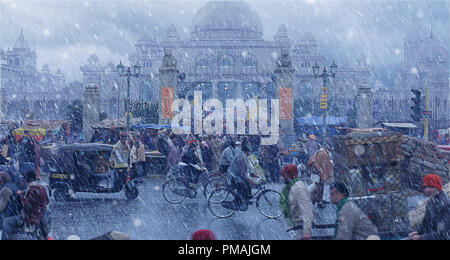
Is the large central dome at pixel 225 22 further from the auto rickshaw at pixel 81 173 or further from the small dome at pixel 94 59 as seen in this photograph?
the auto rickshaw at pixel 81 173

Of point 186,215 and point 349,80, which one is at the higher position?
point 349,80

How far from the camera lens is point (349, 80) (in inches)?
2400

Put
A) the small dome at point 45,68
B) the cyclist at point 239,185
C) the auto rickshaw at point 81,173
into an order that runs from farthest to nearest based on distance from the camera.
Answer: the small dome at point 45,68 < the auto rickshaw at point 81,173 < the cyclist at point 239,185

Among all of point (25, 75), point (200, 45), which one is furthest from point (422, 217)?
point (25, 75)

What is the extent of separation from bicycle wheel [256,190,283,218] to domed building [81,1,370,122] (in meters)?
41.9

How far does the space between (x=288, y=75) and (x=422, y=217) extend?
17385mm

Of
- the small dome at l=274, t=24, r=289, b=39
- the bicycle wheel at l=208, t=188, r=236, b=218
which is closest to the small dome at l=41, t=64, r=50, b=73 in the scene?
the small dome at l=274, t=24, r=289, b=39

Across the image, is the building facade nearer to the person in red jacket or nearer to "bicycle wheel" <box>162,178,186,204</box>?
"bicycle wheel" <box>162,178,186,204</box>

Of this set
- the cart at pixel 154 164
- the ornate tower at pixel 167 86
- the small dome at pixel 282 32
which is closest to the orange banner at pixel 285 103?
the ornate tower at pixel 167 86

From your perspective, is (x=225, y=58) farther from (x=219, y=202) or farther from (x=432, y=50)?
(x=219, y=202)

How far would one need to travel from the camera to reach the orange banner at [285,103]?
879 inches

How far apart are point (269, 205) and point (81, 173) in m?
4.61

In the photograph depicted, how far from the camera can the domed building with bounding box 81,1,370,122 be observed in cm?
5653

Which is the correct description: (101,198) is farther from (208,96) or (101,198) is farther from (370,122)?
(208,96)
